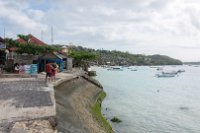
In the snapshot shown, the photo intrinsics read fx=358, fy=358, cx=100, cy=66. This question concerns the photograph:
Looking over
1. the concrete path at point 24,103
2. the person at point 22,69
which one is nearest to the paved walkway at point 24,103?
the concrete path at point 24,103

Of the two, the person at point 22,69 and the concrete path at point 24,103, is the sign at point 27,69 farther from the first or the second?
the concrete path at point 24,103

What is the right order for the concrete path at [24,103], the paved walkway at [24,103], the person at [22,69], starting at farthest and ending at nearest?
the person at [22,69] < the concrete path at [24,103] < the paved walkway at [24,103]

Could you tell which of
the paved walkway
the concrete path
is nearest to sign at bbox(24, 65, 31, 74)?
the paved walkway

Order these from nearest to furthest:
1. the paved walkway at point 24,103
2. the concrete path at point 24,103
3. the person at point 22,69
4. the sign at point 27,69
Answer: the paved walkway at point 24,103, the concrete path at point 24,103, the person at point 22,69, the sign at point 27,69

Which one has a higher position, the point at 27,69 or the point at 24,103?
A: the point at 27,69

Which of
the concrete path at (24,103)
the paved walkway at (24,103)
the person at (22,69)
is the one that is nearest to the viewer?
the paved walkway at (24,103)

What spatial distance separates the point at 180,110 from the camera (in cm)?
4994

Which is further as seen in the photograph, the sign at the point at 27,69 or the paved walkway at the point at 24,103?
the sign at the point at 27,69

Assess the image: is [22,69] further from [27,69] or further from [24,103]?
[24,103]

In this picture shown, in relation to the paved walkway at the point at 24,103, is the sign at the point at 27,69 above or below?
above

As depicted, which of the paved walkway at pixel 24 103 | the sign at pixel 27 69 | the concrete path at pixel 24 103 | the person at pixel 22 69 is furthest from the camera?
the sign at pixel 27 69

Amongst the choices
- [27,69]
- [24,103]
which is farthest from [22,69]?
[24,103]

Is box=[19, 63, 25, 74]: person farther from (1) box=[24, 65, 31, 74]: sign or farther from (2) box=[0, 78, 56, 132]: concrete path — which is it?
(2) box=[0, 78, 56, 132]: concrete path

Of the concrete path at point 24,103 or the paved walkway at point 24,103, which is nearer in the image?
the paved walkway at point 24,103
